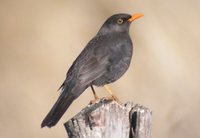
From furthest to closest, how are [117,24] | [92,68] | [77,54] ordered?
1. [77,54]
2. [117,24]
3. [92,68]

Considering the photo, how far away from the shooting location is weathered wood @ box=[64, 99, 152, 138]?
9.59 meters

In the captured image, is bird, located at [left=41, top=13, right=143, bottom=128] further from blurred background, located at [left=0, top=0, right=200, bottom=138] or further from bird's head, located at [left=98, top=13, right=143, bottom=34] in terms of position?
blurred background, located at [left=0, top=0, right=200, bottom=138]

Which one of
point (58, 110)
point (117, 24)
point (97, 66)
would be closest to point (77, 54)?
point (117, 24)

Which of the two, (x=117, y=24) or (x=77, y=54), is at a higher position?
(x=117, y=24)

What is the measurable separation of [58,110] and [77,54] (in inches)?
222

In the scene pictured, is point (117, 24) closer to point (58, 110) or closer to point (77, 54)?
point (58, 110)

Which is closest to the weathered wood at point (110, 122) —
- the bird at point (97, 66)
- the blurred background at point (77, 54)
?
the bird at point (97, 66)

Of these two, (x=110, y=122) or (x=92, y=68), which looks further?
(x=92, y=68)

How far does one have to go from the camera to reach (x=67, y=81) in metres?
11.9

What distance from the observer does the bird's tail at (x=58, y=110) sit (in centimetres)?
1075

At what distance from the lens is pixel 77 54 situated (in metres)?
16.6
